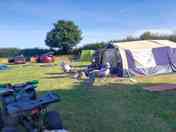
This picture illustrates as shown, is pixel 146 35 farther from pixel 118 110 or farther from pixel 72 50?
pixel 118 110

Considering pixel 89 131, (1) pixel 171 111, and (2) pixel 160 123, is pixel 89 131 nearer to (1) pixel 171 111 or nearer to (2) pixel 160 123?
(2) pixel 160 123

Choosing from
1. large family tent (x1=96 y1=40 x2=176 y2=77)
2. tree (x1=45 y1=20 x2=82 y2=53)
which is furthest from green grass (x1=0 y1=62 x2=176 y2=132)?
tree (x1=45 y1=20 x2=82 y2=53)

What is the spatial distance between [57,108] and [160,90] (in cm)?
341

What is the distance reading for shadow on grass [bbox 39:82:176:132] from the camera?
5.44 m

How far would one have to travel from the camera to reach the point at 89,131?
17.1ft

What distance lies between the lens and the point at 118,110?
6.85 metres

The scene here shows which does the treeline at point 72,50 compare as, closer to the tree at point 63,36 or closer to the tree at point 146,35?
the tree at point 146,35

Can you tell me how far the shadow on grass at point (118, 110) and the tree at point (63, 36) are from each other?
114 feet

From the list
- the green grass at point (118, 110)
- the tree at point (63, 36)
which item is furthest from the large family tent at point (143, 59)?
the tree at point (63, 36)

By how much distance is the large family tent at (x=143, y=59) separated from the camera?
45.8 feet

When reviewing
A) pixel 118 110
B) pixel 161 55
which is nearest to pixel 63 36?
pixel 161 55

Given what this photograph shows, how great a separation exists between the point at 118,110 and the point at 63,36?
1545 inches

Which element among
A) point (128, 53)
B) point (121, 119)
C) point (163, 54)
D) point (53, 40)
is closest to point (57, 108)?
point (121, 119)

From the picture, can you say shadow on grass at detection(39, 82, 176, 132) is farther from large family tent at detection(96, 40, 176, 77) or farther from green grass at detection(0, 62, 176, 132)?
large family tent at detection(96, 40, 176, 77)
